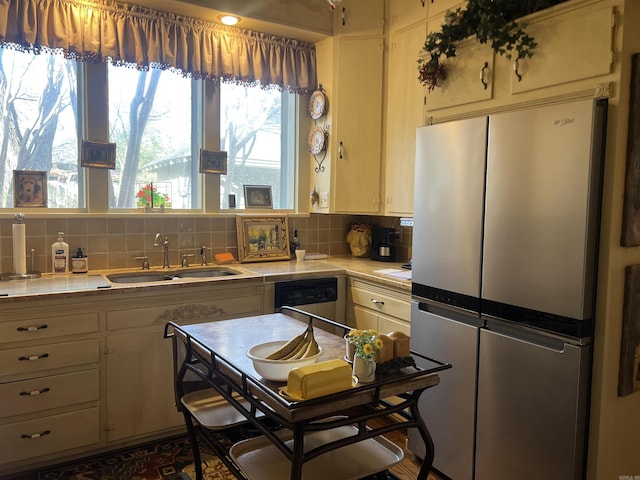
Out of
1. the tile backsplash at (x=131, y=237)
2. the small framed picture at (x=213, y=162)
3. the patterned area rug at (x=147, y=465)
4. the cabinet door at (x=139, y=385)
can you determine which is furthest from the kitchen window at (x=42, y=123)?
the patterned area rug at (x=147, y=465)

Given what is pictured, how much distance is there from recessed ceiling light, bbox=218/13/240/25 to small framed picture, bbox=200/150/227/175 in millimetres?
863

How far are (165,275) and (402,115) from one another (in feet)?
6.22

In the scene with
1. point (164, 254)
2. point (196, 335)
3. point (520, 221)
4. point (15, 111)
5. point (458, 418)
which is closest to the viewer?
point (196, 335)

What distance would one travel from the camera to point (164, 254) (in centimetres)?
325

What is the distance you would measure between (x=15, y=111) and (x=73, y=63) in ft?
1.47

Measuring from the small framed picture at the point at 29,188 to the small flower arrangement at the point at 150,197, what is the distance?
55 centimetres

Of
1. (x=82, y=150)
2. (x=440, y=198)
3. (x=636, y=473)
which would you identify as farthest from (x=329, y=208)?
(x=636, y=473)

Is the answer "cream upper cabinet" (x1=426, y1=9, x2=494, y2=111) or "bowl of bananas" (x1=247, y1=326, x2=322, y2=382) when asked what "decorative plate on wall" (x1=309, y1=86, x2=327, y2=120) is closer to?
"cream upper cabinet" (x1=426, y1=9, x2=494, y2=111)

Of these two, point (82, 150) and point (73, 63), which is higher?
point (73, 63)

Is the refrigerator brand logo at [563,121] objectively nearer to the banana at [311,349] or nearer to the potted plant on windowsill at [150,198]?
the banana at [311,349]

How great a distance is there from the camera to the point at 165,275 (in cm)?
313

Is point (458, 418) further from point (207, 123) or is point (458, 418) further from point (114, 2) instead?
point (114, 2)

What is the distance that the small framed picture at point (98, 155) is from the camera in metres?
2.99

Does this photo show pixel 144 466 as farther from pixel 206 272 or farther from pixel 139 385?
pixel 206 272
